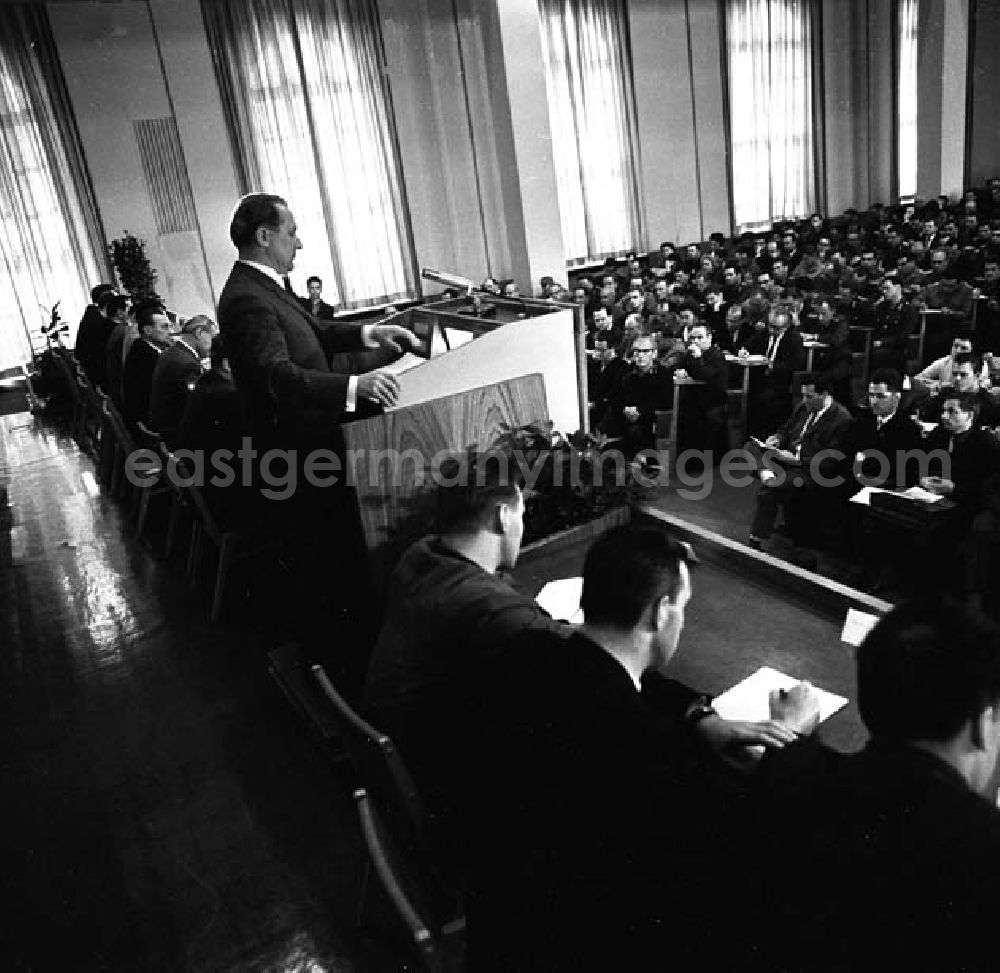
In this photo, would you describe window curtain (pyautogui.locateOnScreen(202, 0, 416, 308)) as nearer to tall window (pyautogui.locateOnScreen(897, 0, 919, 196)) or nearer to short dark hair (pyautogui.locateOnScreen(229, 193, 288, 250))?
tall window (pyautogui.locateOnScreen(897, 0, 919, 196))

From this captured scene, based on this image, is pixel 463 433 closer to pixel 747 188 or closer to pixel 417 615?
pixel 417 615

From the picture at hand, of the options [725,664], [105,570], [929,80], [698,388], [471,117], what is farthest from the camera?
[929,80]

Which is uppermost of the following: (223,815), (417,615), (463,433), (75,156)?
(75,156)

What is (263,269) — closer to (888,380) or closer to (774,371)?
(888,380)

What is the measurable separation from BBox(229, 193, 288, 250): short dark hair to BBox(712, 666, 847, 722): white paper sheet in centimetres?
179

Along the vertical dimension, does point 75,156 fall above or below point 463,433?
above

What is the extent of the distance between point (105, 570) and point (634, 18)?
1214 cm

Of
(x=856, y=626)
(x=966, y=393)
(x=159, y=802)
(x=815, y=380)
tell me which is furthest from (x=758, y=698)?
(x=815, y=380)

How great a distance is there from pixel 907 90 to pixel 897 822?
1816cm

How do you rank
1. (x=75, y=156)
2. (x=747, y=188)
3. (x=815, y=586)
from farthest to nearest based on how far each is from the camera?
1. (x=747, y=188)
2. (x=75, y=156)
3. (x=815, y=586)

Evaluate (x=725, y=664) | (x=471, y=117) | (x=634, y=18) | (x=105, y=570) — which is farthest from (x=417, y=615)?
(x=634, y=18)

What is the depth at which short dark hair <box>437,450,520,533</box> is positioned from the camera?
2201mm

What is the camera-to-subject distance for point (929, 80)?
44.5 ft

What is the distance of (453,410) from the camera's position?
2.73 meters
